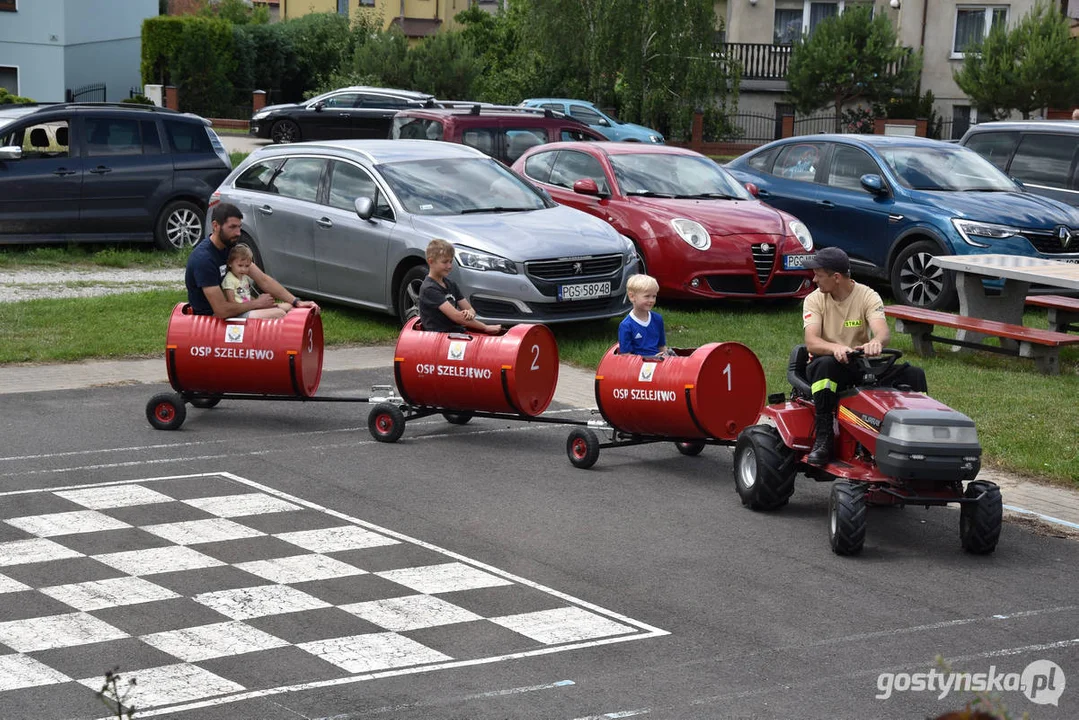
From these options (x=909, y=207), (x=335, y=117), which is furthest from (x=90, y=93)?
(x=909, y=207)

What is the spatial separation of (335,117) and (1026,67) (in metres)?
19.5

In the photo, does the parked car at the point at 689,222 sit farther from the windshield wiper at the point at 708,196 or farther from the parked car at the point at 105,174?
the parked car at the point at 105,174

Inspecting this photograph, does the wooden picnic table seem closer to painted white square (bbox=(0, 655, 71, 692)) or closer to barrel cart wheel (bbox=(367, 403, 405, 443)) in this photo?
barrel cart wheel (bbox=(367, 403, 405, 443))

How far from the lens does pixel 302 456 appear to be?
1029 centimetres

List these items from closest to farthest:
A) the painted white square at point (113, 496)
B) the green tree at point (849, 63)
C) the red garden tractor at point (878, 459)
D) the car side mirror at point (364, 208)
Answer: the red garden tractor at point (878, 459) < the painted white square at point (113, 496) < the car side mirror at point (364, 208) < the green tree at point (849, 63)

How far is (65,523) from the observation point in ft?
27.5

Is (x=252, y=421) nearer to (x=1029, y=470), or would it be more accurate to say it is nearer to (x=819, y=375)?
(x=819, y=375)

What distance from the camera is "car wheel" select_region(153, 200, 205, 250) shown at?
67.0ft

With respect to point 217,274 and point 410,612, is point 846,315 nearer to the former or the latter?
point 410,612

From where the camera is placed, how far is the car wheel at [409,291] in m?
14.3

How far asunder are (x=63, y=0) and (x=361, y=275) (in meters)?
35.8

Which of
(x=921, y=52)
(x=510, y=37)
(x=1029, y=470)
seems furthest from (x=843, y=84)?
(x=1029, y=470)

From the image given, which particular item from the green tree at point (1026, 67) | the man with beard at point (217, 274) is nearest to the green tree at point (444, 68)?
the green tree at point (1026, 67)

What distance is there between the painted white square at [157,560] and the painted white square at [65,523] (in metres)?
0.53
